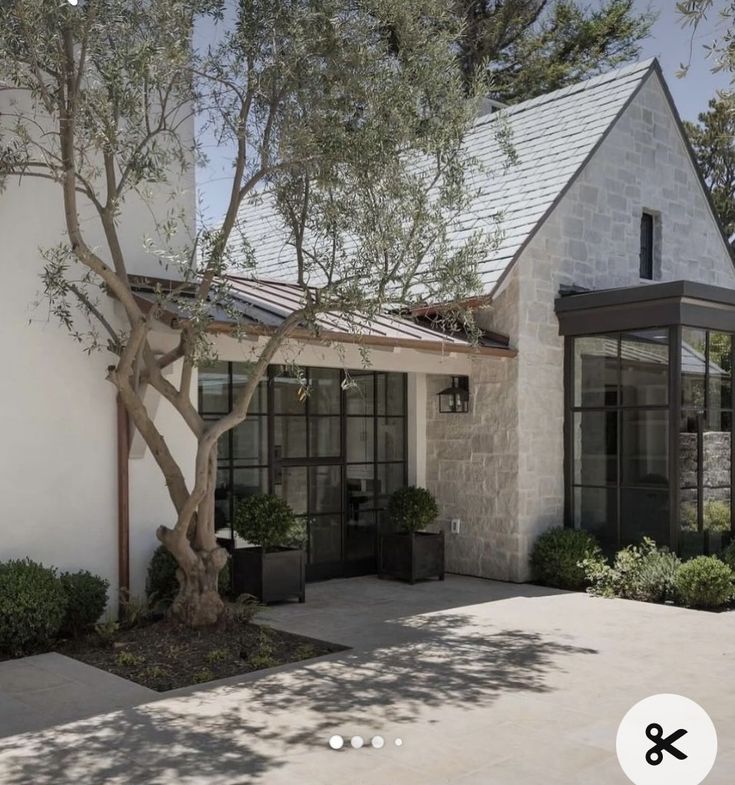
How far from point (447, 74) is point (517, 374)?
3.94 meters

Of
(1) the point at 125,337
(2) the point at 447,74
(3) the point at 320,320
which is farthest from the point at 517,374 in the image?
(1) the point at 125,337

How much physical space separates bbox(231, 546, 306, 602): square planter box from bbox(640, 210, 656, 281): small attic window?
6.44m

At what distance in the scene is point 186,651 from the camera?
714 cm

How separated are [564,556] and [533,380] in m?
2.09

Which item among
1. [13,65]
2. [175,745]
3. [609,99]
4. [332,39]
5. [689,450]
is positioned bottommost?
[175,745]

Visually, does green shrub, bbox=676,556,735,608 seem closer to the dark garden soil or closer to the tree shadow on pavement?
the tree shadow on pavement

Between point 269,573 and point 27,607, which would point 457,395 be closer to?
point 269,573

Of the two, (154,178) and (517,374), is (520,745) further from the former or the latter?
(517,374)

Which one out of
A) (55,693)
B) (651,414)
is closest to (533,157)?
(651,414)

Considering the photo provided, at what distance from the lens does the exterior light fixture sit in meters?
11.3

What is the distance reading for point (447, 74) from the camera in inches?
309

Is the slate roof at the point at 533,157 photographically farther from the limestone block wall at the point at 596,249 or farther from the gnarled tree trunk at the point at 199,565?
the gnarled tree trunk at the point at 199,565

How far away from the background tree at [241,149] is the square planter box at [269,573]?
1539 millimetres

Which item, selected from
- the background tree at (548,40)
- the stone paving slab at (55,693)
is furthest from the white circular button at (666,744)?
the background tree at (548,40)
